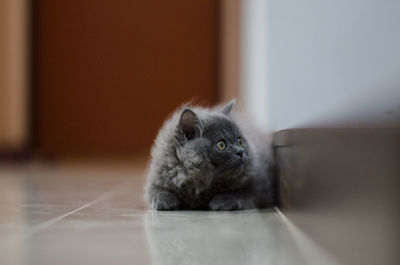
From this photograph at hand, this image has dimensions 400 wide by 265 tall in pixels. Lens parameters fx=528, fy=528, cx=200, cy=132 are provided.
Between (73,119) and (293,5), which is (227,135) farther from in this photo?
(73,119)

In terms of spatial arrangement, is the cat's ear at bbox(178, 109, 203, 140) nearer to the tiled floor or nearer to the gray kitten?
the gray kitten

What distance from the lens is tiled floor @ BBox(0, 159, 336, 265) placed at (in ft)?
3.21

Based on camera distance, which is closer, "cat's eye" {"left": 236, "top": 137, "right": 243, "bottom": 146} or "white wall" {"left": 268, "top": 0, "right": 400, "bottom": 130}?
"white wall" {"left": 268, "top": 0, "right": 400, "bottom": 130}

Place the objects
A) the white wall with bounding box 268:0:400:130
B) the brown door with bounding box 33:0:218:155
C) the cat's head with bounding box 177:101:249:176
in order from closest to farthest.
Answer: the white wall with bounding box 268:0:400:130, the cat's head with bounding box 177:101:249:176, the brown door with bounding box 33:0:218:155

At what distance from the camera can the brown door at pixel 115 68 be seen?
538 centimetres

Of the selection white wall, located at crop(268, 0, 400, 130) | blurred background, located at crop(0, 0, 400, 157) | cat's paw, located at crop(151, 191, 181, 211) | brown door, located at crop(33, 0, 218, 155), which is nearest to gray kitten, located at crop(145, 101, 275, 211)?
cat's paw, located at crop(151, 191, 181, 211)

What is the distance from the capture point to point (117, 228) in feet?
4.48

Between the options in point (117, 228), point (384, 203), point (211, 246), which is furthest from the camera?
point (117, 228)

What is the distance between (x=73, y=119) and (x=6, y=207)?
12.2 feet

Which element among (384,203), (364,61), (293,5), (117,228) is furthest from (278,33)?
(384,203)

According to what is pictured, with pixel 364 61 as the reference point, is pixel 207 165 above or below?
below

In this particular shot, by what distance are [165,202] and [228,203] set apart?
0.67 ft

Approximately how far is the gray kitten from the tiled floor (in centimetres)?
8

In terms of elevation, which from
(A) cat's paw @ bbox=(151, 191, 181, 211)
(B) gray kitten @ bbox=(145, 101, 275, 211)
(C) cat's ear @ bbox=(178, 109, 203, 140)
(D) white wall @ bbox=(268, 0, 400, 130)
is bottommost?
(A) cat's paw @ bbox=(151, 191, 181, 211)
